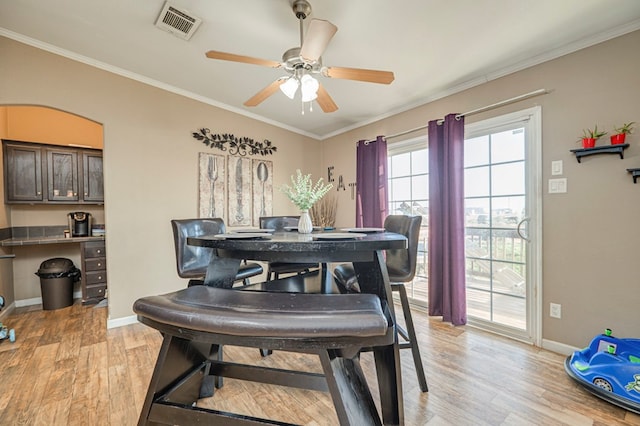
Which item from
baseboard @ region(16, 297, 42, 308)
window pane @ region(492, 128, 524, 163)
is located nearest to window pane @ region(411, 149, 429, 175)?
window pane @ region(492, 128, 524, 163)

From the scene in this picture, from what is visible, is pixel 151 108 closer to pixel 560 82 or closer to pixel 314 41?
pixel 314 41

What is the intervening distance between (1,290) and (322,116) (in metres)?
4.21

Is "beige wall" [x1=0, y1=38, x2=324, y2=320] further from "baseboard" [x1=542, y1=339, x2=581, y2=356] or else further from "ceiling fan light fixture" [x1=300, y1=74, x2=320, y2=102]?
"baseboard" [x1=542, y1=339, x2=581, y2=356]

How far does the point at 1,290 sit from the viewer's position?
9.47ft

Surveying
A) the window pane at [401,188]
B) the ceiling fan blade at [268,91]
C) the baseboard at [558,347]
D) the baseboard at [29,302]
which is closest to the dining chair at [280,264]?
the ceiling fan blade at [268,91]

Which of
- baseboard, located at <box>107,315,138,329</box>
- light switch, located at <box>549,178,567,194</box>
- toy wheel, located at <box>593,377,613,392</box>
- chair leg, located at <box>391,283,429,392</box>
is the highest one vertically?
light switch, located at <box>549,178,567,194</box>

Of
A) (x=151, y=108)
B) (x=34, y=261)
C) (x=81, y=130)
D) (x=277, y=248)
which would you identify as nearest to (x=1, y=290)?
(x=34, y=261)

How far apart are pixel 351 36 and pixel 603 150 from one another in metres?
1.99

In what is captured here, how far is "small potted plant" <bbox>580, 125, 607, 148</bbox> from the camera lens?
6.26ft

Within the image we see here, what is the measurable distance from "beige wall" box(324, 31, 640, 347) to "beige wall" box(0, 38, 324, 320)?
3.54 meters

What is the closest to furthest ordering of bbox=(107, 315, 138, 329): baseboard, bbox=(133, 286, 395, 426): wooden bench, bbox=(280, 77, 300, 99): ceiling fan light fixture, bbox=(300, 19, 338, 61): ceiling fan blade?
bbox=(133, 286, 395, 426): wooden bench → bbox=(300, 19, 338, 61): ceiling fan blade → bbox=(280, 77, 300, 99): ceiling fan light fixture → bbox=(107, 315, 138, 329): baseboard

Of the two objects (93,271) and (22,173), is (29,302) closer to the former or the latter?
(93,271)

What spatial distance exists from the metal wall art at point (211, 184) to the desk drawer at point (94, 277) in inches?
60.1

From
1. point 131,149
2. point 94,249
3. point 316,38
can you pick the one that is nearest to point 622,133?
point 316,38
